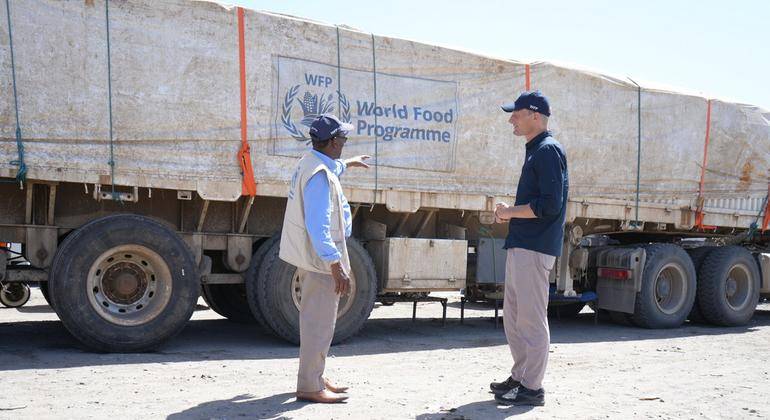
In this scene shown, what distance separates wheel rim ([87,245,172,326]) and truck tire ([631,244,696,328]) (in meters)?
6.32

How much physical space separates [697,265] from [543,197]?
23.2 feet

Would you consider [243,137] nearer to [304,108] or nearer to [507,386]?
[304,108]

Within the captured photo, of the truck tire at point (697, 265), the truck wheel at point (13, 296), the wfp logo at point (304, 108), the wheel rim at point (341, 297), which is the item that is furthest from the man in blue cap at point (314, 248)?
the truck tire at point (697, 265)

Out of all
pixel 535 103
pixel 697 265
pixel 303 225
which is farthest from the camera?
pixel 697 265

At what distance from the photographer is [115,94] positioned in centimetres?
710

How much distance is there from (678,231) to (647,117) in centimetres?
197

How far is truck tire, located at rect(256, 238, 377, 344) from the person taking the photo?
771 centimetres

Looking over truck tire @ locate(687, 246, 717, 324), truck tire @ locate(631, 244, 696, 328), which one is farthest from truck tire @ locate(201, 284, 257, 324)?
truck tire @ locate(687, 246, 717, 324)

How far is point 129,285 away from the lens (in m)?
7.16

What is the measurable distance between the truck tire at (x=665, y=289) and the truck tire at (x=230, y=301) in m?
5.16

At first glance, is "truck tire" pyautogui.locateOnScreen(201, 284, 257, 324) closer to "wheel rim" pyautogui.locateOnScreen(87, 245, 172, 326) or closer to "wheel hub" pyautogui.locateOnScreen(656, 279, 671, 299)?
"wheel rim" pyautogui.locateOnScreen(87, 245, 172, 326)

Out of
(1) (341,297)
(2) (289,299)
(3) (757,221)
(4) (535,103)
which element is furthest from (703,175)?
(4) (535,103)

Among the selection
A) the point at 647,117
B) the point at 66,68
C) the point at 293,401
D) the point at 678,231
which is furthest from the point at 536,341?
the point at 678,231

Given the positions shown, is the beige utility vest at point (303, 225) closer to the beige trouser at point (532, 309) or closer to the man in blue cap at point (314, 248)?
the man in blue cap at point (314, 248)
